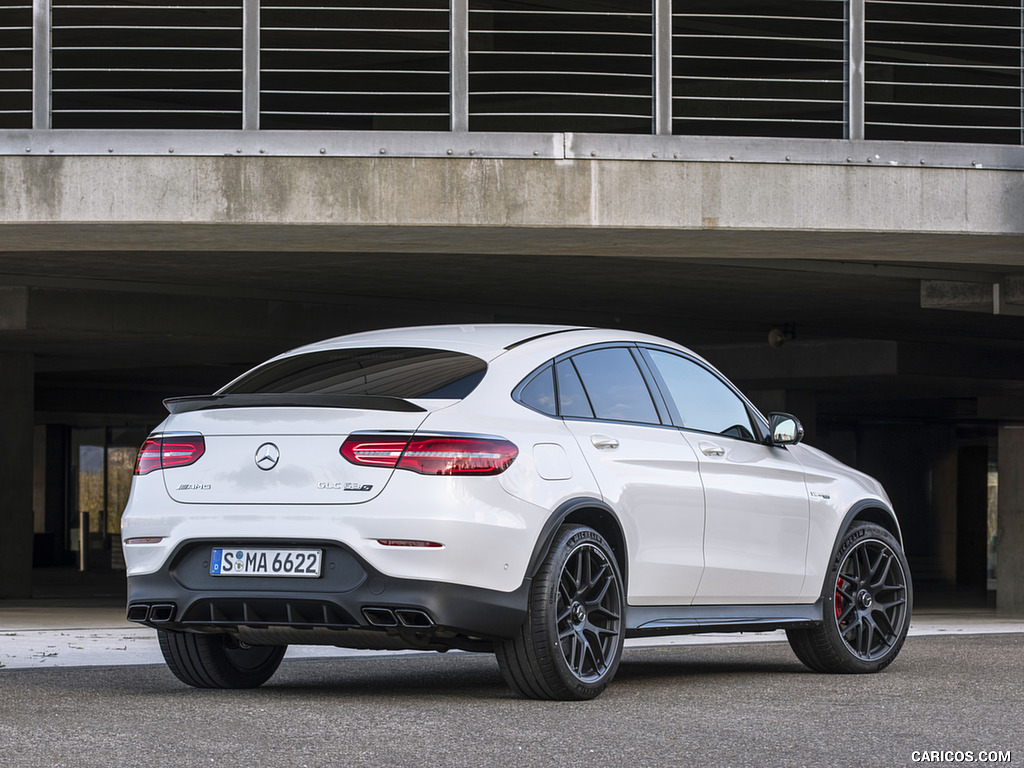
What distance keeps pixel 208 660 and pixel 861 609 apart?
3221 millimetres

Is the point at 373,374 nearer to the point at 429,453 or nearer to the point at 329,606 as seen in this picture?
the point at 429,453

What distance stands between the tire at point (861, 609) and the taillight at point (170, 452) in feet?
10.4

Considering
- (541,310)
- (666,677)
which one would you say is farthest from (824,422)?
(666,677)

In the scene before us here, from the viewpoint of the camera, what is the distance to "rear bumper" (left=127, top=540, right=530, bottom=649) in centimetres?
596

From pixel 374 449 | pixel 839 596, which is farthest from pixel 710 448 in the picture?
pixel 374 449

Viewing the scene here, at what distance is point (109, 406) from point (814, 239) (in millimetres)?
26759

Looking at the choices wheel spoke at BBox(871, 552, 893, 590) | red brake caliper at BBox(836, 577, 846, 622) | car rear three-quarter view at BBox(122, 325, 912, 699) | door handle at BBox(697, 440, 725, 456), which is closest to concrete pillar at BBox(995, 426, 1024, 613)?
wheel spoke at BBox(871, 552, 893, 590)

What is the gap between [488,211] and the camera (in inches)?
473

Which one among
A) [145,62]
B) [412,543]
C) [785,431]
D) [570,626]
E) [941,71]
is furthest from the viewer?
[941,71]

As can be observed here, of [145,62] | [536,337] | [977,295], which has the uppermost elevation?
[145,62]

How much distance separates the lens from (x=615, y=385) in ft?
23.1

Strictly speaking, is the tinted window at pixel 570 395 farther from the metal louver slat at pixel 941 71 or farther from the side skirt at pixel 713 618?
the metal louver slat at pixel 941 71

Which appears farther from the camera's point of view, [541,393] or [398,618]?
[541,393]

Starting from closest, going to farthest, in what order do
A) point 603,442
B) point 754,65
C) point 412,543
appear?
point 412,543 < point 603,442 < point 754,65
